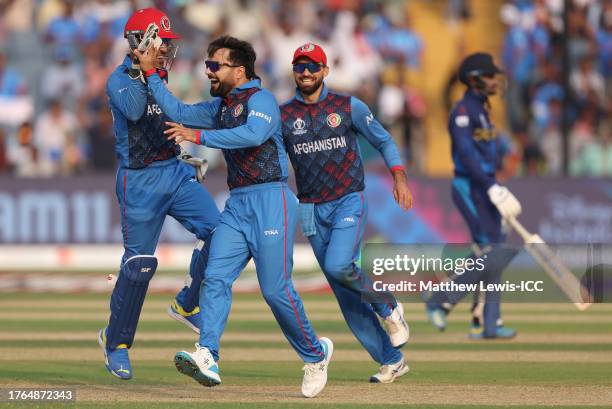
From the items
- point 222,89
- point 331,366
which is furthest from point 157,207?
point 331,366

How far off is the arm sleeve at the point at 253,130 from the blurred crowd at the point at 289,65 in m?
11.3

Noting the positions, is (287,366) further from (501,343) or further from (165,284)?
(165,284)

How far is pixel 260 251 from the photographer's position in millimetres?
8016

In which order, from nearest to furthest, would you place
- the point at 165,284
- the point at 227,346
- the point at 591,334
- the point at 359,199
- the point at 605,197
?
1. the point at 359,199
2. the point at 227,346
3. the point at 591,334
4. the point at 165,284
5. the point at 605,197

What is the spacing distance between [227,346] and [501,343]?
223 cm

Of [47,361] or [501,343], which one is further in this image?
[501,343]

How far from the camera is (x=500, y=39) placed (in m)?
21.9

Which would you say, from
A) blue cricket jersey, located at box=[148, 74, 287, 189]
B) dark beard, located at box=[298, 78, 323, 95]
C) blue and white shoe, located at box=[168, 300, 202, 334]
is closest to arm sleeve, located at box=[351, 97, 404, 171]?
dark beard, located at box=[298, 78, 323, 95]

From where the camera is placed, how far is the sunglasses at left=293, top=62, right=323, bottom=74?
845cm

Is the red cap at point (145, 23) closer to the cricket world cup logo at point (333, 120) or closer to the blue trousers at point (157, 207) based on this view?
the blue trousers at point (157, 207)

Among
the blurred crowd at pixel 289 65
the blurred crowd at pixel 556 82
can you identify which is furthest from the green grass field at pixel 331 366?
the blurred crowd at pixel 556 82

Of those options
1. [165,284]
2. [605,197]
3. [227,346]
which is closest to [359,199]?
[227,346]

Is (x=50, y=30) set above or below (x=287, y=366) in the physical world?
above

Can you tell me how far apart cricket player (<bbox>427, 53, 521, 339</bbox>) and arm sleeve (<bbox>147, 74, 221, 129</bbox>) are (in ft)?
11.8
